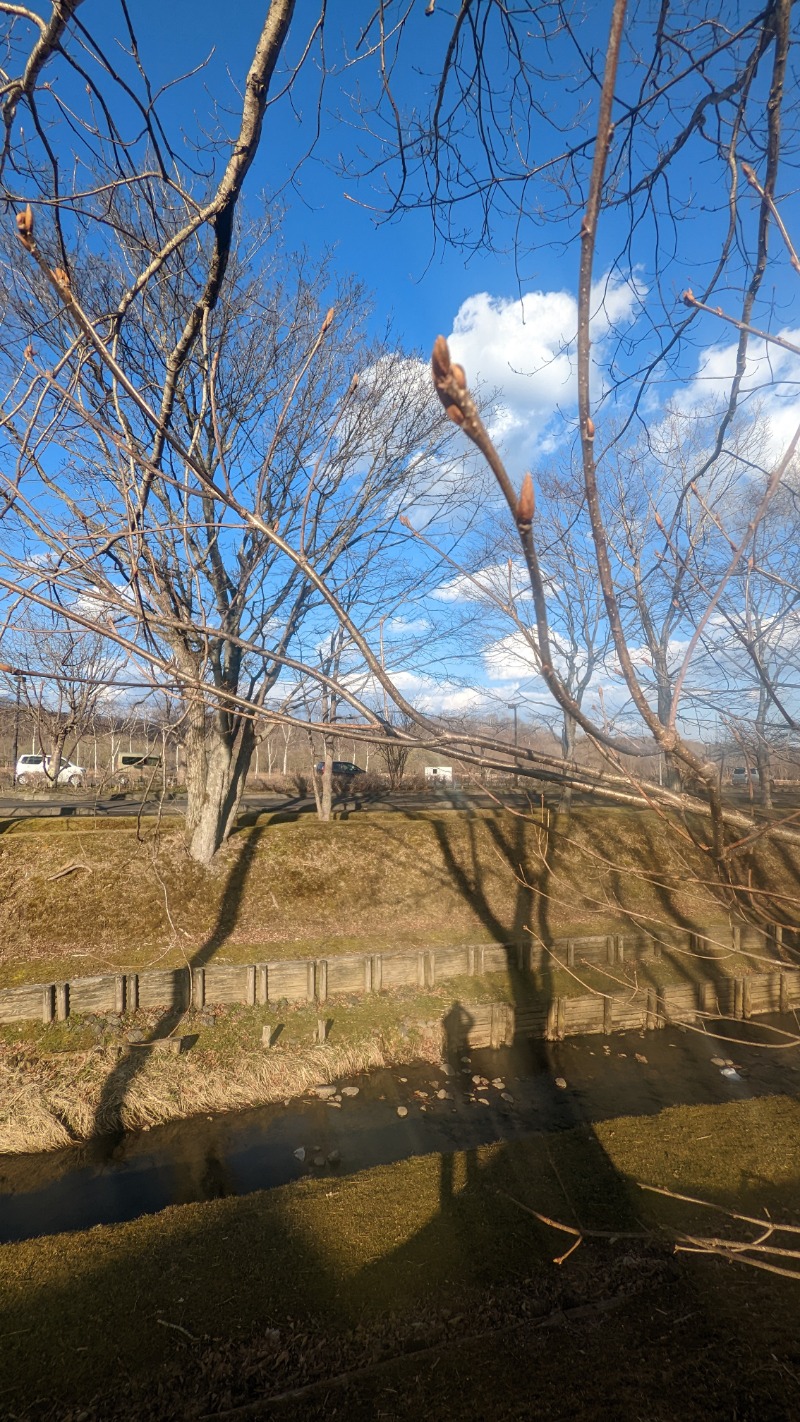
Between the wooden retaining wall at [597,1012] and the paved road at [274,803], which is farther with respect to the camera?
the paved road at [274,803]

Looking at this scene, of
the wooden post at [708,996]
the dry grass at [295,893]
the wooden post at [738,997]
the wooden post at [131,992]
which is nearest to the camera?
the wooden post at [131,992]

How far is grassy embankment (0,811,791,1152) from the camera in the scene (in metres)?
8.30

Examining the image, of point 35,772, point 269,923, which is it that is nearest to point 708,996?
point 269,923

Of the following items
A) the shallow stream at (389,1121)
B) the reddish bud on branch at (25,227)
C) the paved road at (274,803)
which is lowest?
the shallow stream at (389,1121)

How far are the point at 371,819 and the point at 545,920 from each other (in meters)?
5.53

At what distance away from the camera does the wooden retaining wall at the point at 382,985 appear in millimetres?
9289

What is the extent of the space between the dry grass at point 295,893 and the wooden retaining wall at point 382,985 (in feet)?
2.35

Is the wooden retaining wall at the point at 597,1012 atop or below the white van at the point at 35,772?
below

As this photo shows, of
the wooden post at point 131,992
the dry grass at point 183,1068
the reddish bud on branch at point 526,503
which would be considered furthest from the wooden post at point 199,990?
the reddish bud on branch at point 526,503

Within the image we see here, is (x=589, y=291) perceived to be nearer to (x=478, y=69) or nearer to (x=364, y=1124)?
(x=478, y=69)

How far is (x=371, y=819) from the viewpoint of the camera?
56.9 feet

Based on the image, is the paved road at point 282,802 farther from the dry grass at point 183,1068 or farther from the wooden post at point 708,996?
the dry grass at point 183,1068

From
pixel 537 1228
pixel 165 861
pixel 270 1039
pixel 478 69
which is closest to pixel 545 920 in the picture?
pixel 270 1039

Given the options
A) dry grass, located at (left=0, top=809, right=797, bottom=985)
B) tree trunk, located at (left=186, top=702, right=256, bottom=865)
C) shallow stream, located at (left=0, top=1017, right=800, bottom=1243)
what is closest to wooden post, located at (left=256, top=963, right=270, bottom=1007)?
dry grass, located at (left=0, top=809, right=797, bottom=985)
